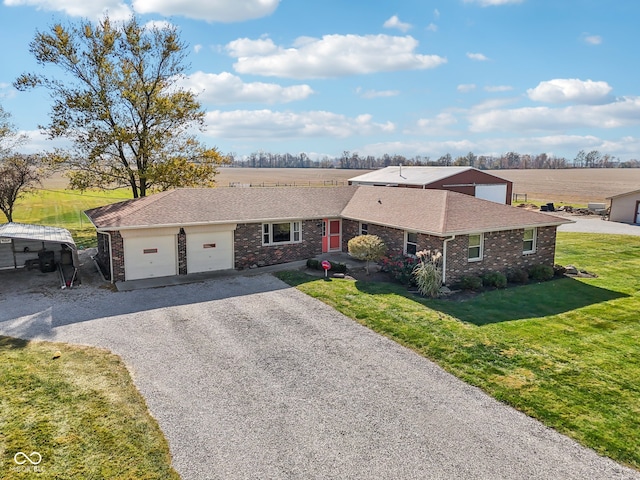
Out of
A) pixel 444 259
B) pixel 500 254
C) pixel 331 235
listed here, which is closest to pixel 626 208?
pixel 500 254

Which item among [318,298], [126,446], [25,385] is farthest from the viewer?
[318,298]

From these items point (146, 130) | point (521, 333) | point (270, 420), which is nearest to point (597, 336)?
point (521, 333)

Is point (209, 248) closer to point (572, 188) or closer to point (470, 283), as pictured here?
point (470, 283)

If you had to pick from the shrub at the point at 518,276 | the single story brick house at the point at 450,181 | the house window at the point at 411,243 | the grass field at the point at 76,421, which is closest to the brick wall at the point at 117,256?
the grass field at the point at 76,421

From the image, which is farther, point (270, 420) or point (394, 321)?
point (394, 321)

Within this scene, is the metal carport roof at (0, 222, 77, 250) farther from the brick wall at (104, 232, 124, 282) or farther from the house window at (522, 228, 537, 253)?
the house window at (522, 228, 537, 253)

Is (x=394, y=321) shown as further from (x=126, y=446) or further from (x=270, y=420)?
(x=126, y=446)

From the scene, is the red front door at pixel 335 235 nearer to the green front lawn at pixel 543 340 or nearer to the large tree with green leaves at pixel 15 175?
the green front lawn at pixel 543 340
